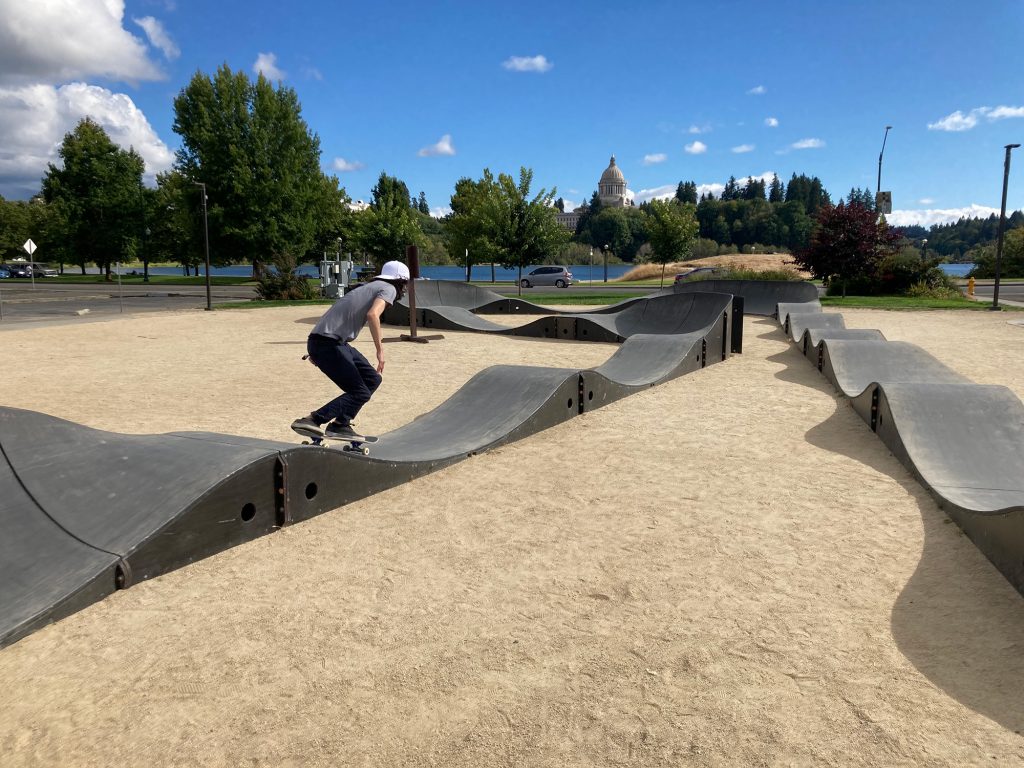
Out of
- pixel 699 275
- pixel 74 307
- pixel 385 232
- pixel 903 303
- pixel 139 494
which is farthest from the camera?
pixel 385 232

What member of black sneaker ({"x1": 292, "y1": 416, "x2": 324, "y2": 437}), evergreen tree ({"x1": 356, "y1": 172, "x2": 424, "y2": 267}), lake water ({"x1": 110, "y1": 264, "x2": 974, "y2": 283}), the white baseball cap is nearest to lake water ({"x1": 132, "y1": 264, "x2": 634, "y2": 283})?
lake water ({"x1": 110, "y1": 264, "x2": 974, "y2": 283})

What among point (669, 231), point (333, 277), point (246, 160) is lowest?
point (333, 277)

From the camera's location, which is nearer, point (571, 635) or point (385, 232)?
point (571, 635)

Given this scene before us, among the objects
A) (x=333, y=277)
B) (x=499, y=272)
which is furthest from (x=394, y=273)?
(x=499, y=272)

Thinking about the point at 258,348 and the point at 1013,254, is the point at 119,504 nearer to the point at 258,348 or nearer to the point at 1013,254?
the point at 258,348

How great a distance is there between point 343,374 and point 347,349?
213mm

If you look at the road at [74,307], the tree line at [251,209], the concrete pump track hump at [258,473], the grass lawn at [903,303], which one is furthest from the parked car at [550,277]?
the concrete pump track hump at [258,473]

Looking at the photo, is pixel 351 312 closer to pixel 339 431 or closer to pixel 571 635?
pixel 339 431

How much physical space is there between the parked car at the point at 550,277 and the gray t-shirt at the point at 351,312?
128 ft

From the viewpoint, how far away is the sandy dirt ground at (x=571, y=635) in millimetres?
2477

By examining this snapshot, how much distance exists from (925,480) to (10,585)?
572 centimetres

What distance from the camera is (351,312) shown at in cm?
560

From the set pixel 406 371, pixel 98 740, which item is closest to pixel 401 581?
pixel 98 740

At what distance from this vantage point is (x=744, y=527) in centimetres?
450
